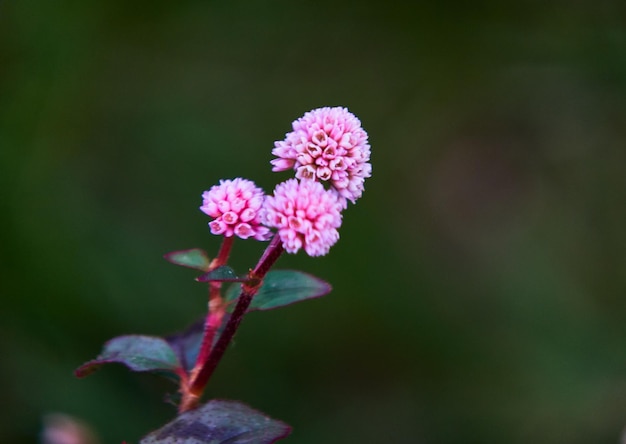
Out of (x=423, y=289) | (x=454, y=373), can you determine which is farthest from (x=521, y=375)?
(x=423, y=289)

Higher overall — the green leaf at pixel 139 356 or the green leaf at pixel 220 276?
the green leaf at pixel 220 276

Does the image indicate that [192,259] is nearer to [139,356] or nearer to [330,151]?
[139,356]

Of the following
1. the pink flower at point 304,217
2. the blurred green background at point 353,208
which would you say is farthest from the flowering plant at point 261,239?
the blurred green background at point 353,208

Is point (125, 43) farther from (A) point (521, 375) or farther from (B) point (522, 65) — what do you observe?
(A) point (521, 375)

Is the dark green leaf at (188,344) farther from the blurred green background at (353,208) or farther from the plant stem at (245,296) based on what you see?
the blurred green background at (353,208)

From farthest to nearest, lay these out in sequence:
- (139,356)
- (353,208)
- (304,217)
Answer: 1. (353,208)
2. (139,356)
3. (304,217)

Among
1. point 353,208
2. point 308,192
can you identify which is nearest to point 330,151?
point 308,192
